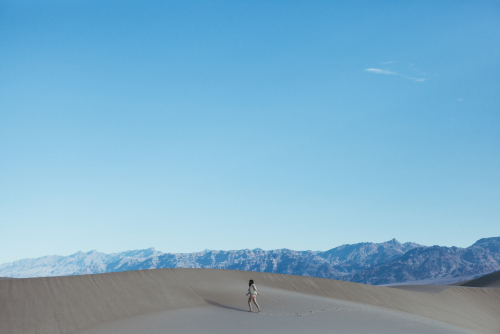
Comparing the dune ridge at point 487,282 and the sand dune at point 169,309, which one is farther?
the dune ridge at point 487,282

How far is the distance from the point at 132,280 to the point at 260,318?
8080 mm

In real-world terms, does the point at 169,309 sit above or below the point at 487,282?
above

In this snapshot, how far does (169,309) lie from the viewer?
64.9ft

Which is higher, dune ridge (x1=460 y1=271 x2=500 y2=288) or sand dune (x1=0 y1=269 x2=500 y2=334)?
sand dune (x1=0 y1=269 x2=500 y2=334)

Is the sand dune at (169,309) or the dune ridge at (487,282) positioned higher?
the sand dune at (169,309)

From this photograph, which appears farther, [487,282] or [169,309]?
[487,282]

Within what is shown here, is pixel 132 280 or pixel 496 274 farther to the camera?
pixel 496 274

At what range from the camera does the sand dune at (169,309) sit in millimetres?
16328

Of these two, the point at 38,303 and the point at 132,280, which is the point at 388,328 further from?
the point at 38,303

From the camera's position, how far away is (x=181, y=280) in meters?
24.4

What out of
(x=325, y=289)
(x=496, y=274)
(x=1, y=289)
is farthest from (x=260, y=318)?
(x=496, y=274)

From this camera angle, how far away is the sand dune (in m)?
16.3

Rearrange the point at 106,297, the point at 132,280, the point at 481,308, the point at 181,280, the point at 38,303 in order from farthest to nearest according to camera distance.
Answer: the point at 481,308
the point at 181,280
the point at 132,280
the point at 106,297
the point at 38,303

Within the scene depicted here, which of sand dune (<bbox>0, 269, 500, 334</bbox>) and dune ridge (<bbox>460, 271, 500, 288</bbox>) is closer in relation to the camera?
sand dune (<bbox>0, 269, 500, 334</bbox>)
